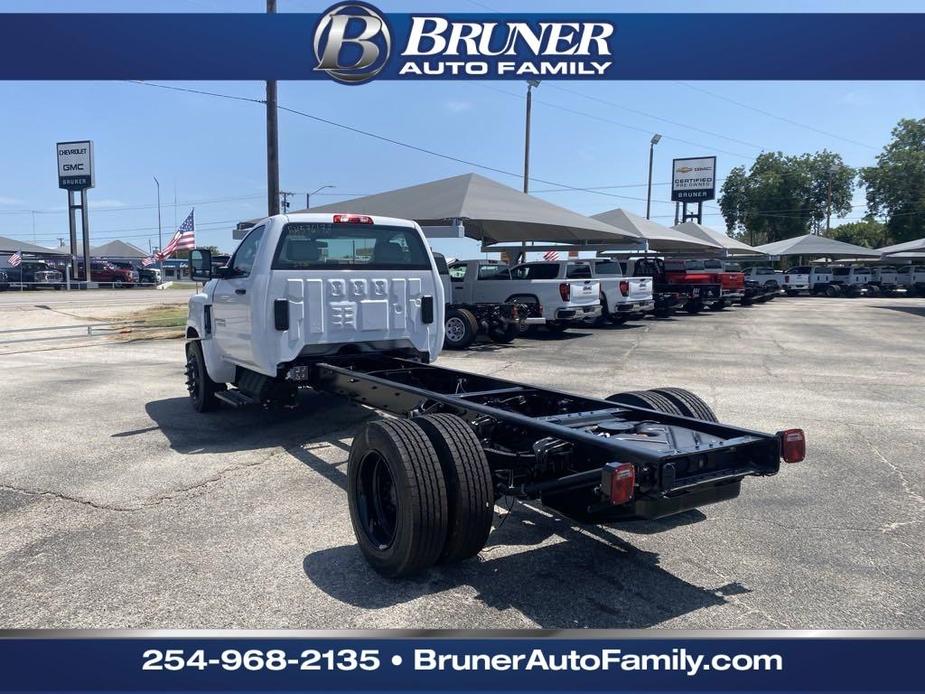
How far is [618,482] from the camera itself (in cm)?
312

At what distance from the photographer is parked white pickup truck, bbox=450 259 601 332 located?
639 inches

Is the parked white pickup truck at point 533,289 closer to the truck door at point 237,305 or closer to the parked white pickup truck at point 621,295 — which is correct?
the parked white pickup truck at point 621,295

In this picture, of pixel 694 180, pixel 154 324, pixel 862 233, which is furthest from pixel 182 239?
pixel 862 233

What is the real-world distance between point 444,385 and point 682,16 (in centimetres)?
474

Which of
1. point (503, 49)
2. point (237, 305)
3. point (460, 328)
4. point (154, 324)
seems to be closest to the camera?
point (237, 305)

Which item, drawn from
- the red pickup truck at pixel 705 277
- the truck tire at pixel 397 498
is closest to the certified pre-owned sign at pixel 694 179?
the red pickup truck at pixel 705 277

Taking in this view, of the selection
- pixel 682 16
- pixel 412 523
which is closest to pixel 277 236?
pixel 412 523

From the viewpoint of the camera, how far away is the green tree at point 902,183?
6128cm

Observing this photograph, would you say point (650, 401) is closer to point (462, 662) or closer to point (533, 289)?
point (462, 662)

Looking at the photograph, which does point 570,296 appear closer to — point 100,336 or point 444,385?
point 444,385

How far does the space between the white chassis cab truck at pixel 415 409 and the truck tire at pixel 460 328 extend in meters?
7.23

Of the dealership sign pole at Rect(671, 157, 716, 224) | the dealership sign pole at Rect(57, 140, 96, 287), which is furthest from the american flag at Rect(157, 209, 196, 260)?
the dealership sign pole at Rect(671, 157, 716, 224)

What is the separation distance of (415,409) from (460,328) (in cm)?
983

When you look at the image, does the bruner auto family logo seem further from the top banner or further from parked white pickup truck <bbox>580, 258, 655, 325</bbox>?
parked white pickup truck <bbox>580, 258, 655, 325</bbox>
